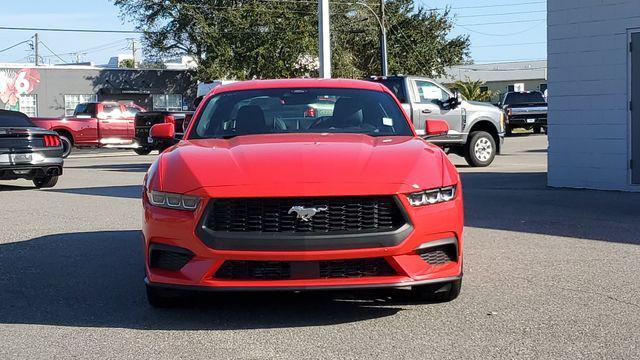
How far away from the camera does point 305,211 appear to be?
5.00 meters

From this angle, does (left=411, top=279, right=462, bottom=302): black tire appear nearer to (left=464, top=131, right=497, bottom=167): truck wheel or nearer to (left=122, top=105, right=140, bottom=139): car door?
(left=464, top=131, right=497, bottom=167): truck wheel

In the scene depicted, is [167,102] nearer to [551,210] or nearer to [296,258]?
→ [551,210]

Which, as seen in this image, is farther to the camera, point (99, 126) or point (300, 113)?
point (99, 126)

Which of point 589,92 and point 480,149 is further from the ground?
point 589,92

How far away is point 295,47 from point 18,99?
15.4 m

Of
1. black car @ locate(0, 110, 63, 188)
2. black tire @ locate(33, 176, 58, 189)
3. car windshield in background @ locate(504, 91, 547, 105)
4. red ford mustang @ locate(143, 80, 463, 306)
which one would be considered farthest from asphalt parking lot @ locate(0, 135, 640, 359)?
car windshield in background @ locate(504, 91, 547, 105)

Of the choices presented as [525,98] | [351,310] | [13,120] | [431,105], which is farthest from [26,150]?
[525,98]

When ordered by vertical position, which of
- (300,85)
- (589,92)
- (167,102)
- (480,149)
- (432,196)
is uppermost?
(167,102)

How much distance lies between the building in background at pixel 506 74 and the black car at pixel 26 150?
191 feet

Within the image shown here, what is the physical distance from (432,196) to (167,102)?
46495mm

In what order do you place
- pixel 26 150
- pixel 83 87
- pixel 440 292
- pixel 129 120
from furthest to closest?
1. pixel 83 87
2. pixel 129 120
3. pixel 26 150
4. pixel 440 292

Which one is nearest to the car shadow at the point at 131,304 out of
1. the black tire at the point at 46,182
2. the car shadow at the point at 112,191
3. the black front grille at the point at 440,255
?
the black front grille at the point at 440,255

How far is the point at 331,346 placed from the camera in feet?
15.8

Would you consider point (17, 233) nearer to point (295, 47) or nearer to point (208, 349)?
point (208, 349)
